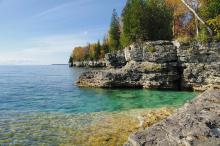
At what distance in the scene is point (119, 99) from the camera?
30422 mm

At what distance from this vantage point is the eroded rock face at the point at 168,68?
115 ft

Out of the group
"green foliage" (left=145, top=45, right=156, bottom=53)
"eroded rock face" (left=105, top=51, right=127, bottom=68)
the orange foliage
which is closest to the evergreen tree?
"eroded rock face" (left=105, top=51, right=127, bottom=68)

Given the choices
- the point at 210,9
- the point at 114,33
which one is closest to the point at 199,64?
the point at 210,9

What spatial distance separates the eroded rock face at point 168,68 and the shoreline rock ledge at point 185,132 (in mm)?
26367

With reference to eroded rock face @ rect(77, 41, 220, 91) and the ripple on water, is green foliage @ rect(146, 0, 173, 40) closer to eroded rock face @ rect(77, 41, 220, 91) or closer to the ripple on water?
eroded rock face @ rect(77, 41, 220, 91)

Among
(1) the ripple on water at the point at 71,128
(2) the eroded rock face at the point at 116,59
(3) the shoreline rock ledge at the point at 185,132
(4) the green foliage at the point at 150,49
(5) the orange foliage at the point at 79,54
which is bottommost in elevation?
(1) the ripple on water at the point at 71,128

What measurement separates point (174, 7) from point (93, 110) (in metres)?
44.6

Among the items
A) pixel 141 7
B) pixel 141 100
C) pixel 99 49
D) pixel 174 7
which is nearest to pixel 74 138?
pixel 141 100

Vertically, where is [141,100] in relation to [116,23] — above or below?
below

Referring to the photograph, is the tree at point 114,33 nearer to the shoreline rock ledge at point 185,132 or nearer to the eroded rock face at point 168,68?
the eroded rock face at point 168,68

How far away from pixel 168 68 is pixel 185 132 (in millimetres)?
30610

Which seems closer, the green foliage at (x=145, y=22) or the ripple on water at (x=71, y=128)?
the ripple on water at (x=71, y=128)

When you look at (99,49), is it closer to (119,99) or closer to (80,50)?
(80,50)

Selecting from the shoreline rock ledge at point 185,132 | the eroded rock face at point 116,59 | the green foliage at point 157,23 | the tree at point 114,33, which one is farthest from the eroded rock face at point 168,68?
the tree at point 114,33
